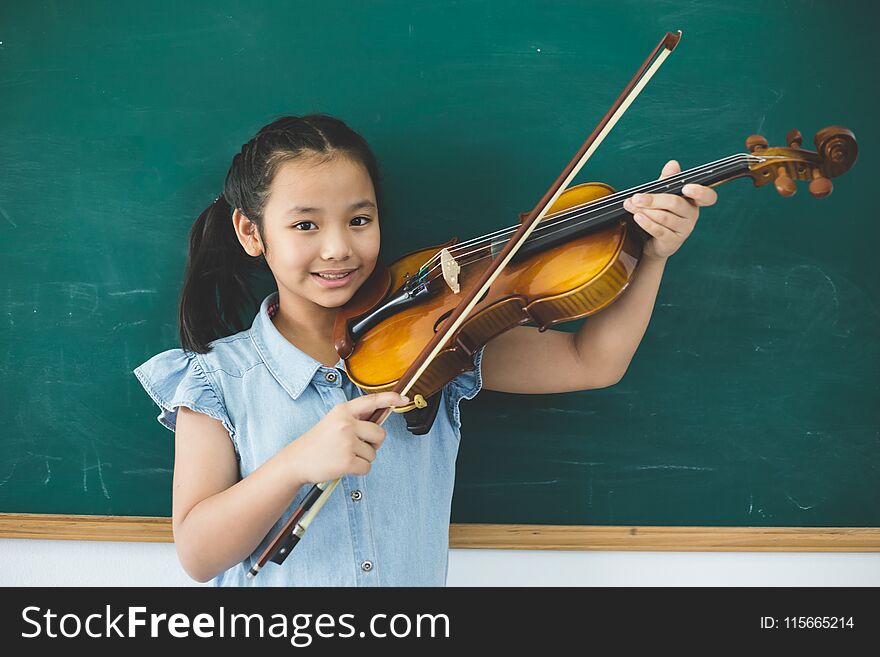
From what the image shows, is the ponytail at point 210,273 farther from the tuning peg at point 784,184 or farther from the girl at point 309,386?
the tuning peg at point 784,184

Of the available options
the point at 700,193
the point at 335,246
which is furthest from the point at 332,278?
the point at 700,193

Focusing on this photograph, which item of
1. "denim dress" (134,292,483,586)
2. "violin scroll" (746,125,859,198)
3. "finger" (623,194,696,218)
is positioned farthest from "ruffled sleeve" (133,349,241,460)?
"violin scroll" (746,125,859,198)

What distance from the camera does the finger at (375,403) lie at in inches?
35.6

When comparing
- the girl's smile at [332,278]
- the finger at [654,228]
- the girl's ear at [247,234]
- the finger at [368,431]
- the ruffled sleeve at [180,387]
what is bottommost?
the finger at [368,431]

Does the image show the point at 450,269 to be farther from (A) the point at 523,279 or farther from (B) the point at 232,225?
(B) the point at 232,225

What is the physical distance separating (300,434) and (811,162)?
71 centimetres

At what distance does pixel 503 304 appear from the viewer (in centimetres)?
95

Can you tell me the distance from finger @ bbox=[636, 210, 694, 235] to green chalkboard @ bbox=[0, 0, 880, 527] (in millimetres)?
311

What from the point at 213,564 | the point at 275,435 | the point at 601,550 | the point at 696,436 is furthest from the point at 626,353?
the point at 213,564

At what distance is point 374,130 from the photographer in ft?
4.10

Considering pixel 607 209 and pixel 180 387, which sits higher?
pixel 607 209

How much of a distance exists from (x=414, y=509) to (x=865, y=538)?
2.42 feet

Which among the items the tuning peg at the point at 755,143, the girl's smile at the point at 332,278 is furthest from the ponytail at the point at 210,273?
the tuning peg at the point at 755,143

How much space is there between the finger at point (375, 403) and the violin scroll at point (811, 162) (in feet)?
1.58
